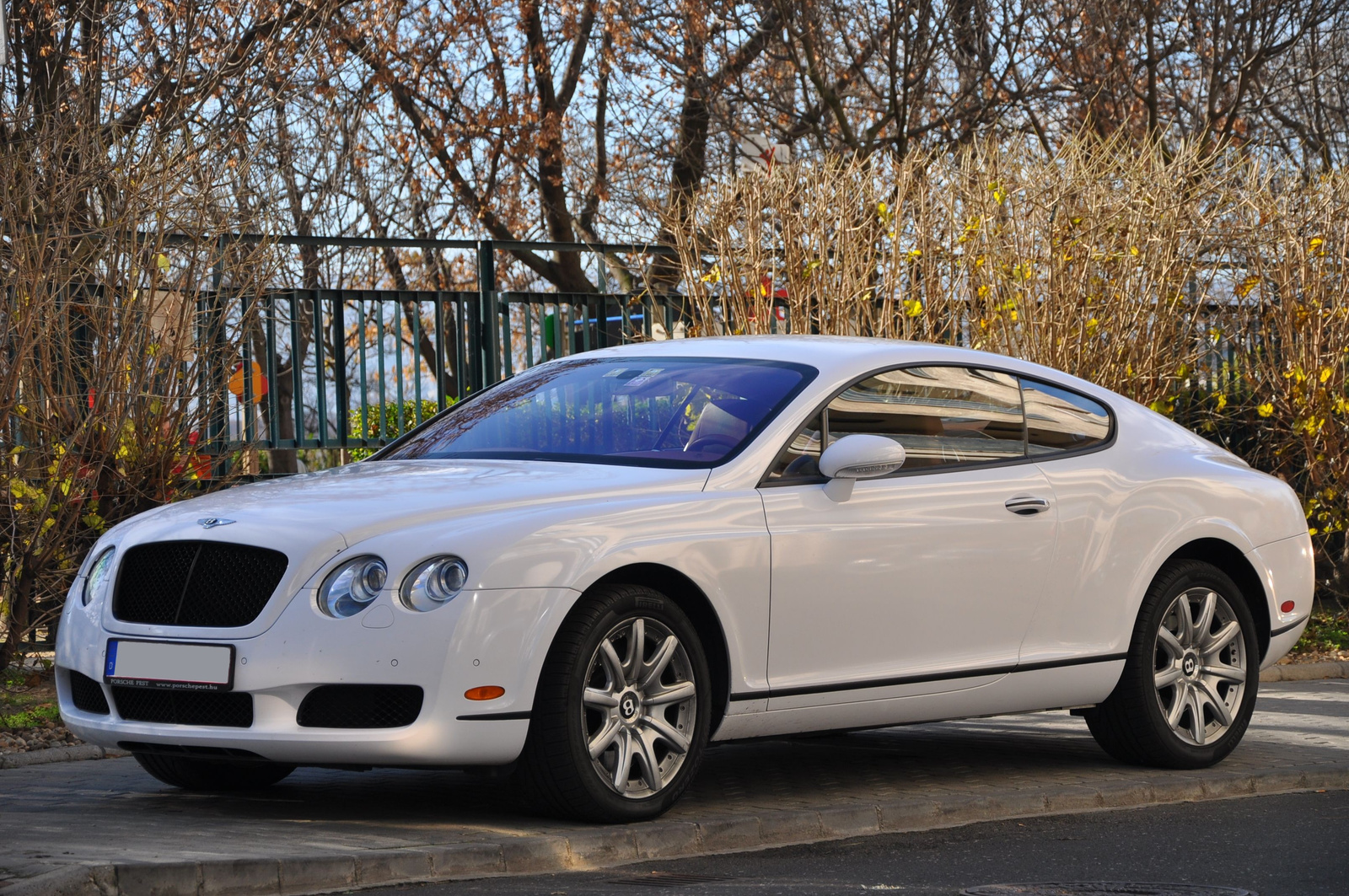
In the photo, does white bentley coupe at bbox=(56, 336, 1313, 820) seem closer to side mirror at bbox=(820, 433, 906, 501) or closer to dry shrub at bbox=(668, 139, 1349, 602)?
side mirror at bbox=(820, 433, 906, 501)

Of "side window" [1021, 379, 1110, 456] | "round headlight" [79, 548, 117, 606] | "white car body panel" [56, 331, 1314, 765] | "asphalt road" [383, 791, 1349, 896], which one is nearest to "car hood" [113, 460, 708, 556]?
"white car body panel" [56, 331, 1314, 765]

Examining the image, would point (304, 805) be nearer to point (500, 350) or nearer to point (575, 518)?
point (575, 518)

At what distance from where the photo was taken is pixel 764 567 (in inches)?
247

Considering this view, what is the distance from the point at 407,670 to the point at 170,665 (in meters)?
0.80

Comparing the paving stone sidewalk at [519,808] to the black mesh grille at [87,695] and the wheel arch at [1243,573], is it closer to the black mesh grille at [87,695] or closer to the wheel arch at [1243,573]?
the black mesh grille at [87,695]

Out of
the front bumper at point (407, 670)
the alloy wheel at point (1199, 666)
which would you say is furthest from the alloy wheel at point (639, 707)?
the alloy wheel at point (1199, 666)

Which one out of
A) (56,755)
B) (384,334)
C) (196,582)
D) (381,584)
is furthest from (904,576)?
(384,334)

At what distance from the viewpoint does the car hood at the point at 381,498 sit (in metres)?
5.78

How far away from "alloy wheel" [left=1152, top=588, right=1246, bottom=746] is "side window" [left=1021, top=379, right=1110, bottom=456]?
73 centimetres

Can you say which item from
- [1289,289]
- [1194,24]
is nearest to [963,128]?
[1194,24]

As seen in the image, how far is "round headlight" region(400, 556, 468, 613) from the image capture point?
560 centimetres

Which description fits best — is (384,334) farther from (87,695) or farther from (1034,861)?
(1034,861)

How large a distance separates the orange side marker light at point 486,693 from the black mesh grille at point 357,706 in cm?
17

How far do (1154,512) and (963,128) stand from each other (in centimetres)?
1539
